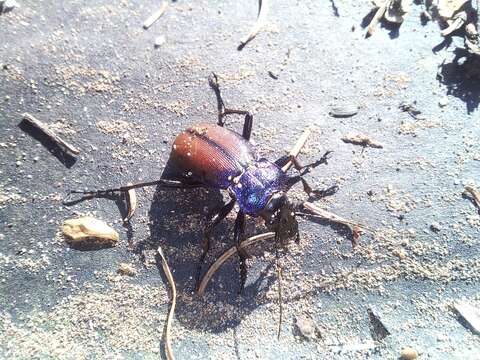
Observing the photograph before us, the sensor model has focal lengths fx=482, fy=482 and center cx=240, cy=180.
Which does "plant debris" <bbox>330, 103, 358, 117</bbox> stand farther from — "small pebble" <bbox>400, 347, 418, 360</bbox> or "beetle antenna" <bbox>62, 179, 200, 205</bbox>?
"small pebble" <bbox>400, 347, 418, 360</bbox>

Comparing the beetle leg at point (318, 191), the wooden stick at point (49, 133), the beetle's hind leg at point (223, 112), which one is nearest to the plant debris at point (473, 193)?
the beetle leg at point (318, 191)

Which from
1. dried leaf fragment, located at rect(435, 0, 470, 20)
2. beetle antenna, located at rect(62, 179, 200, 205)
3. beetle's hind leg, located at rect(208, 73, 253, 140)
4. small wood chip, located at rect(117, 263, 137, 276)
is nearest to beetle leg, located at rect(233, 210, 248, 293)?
beetle antenna, located at rect(62, 179, 200, 205)

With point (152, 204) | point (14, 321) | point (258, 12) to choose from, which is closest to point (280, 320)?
point (152, 204)

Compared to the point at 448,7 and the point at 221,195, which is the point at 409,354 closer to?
the point at 221,195

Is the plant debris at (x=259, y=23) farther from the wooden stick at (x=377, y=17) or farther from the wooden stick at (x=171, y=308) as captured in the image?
the wooden stick at (x=171, y=308)

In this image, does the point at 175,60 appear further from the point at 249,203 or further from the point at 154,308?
the point at 154,308
